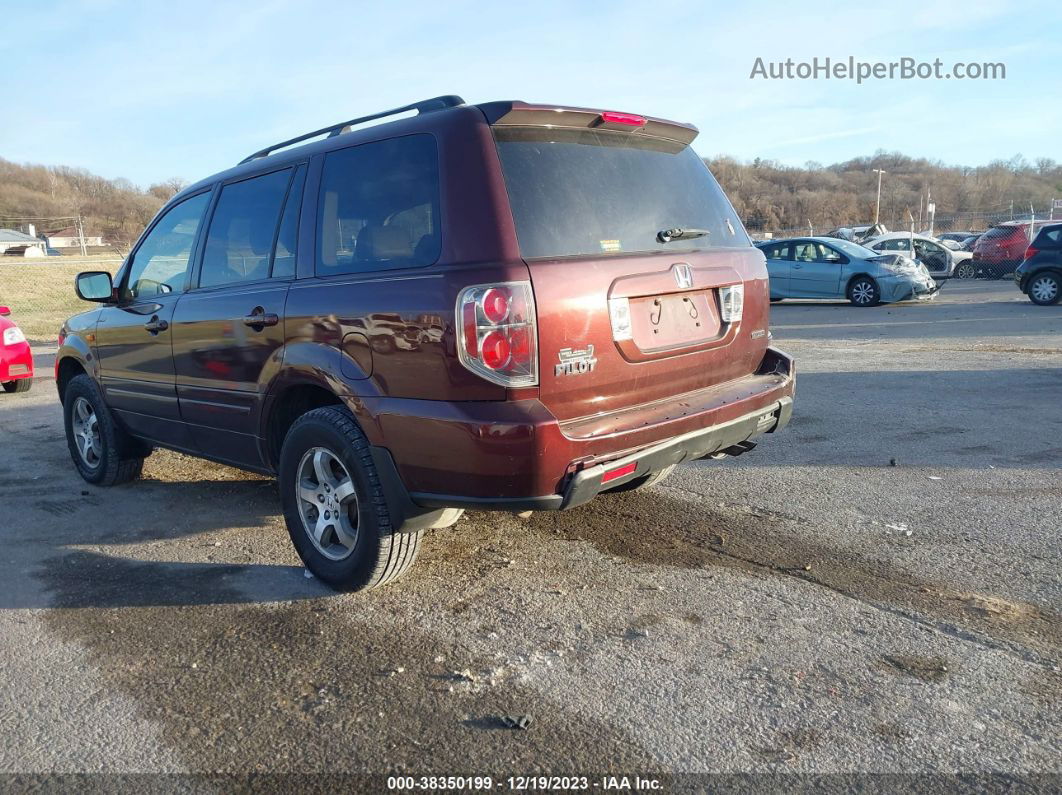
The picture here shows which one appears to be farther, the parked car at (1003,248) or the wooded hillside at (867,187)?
the wooded hillside at (867,187)

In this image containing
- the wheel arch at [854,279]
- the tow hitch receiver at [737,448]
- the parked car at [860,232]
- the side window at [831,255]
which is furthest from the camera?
the parked car at [860,232]

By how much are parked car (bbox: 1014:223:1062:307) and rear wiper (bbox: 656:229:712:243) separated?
15.6 meters

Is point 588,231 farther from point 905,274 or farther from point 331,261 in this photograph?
point 905,274

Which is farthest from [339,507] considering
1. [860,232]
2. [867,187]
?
[867,187]

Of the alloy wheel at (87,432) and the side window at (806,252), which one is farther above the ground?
the side window at (806,252)

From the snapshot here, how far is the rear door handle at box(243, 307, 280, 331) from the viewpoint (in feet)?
12.4

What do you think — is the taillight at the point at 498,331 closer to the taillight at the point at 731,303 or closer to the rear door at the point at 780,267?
the taillight at the point at 731,303

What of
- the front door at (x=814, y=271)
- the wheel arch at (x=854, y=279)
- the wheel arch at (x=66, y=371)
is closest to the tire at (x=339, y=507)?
the wheel arch at (x=66, y=371)

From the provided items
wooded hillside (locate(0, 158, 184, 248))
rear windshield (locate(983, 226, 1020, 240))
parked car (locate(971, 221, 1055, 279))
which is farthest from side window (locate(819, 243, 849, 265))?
wooded hillside (locate(0, 158, 184, 248))

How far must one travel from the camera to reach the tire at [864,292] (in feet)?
57.3

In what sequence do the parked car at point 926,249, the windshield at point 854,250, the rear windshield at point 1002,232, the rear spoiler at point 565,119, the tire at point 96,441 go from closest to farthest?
the rear spoiler at point 565,119
the tire at point 96,441
the windshield at point 854,250
the rear windshield at point 1002,232
the parked car at point 926,249

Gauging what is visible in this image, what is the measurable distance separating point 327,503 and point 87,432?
9.96ft

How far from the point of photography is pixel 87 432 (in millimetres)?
5770

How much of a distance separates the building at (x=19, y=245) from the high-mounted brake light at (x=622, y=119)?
76.2m
